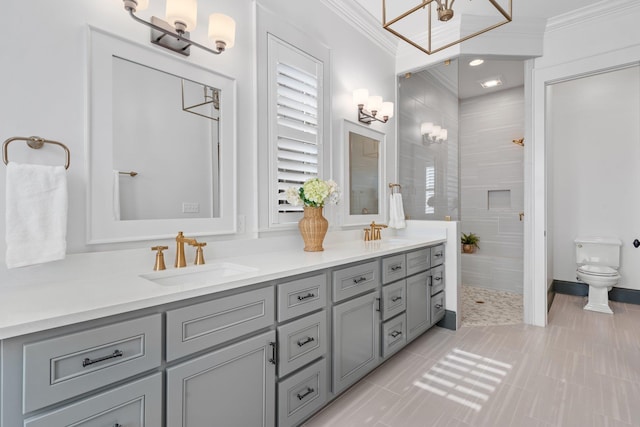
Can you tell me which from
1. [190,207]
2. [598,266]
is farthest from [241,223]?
[598,266]

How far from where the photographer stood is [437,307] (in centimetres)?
290

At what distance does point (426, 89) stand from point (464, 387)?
291 cm

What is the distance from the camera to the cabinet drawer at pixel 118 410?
0.89 m

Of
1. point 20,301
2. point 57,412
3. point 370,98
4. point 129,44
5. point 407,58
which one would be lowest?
point 57,412

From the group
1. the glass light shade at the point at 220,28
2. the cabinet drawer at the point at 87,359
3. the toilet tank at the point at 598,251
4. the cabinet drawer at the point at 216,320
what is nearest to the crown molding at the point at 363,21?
the glass light shade at the point at 220,28

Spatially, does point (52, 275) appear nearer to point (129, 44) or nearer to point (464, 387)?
point (129, 44)

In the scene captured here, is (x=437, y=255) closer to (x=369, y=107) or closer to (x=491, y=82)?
(x=369, y=107)

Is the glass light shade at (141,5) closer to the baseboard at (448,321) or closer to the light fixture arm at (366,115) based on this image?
the light fixture arm at (366,115)

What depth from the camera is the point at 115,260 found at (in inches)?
56.8

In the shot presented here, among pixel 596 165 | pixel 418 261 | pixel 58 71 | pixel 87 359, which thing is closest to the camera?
pixel 87 359

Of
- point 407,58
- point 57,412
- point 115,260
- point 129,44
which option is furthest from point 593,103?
point 57,412

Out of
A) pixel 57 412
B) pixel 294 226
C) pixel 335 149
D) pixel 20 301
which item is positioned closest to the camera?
pixel 57 412

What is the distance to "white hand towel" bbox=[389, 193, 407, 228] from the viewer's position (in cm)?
323

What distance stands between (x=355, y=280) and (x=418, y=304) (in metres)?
0.96
